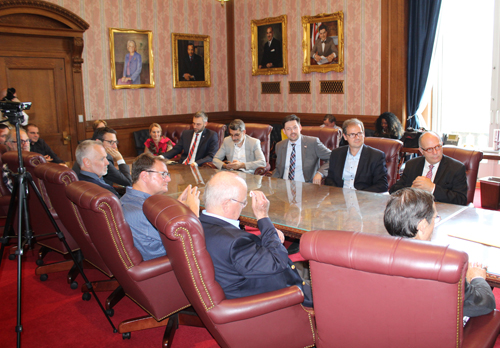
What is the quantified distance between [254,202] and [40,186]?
2170 mm

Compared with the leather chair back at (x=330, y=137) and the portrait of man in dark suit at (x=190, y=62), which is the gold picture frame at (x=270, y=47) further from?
the leather chair back at (x=330, y=137)

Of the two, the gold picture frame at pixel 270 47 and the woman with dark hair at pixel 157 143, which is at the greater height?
the gold picture frame at pixel 270 47

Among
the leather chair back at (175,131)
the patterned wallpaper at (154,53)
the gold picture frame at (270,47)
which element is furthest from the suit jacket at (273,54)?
the leather chair back at (175,131)

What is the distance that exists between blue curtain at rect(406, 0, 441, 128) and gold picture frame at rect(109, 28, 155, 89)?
4.52 metres

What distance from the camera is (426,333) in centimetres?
156

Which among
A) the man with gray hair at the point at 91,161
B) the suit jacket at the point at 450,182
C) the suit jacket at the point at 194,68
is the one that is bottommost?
the suit jacket at the point at 450,182

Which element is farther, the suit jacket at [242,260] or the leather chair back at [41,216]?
the leather chair back at [41,216]

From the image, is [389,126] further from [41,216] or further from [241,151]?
[41,216]

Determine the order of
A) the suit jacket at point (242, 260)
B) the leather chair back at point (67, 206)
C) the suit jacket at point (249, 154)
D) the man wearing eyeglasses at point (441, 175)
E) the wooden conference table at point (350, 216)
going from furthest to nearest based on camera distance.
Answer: the suit jacket at point (249, 154), the man wearing eyeglasses at point (441, 175), the leather chair back at point (67, 206), the wooden conference table at point (350, 216), the suit jacket at point (242, 260)

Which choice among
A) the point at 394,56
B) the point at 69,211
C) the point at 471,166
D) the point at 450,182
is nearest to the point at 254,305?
the point at 69,211

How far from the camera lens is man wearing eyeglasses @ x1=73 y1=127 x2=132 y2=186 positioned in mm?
4559

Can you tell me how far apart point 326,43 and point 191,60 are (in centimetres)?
273

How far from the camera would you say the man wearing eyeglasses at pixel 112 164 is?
4.56 m

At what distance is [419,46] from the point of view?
23.0 ft
